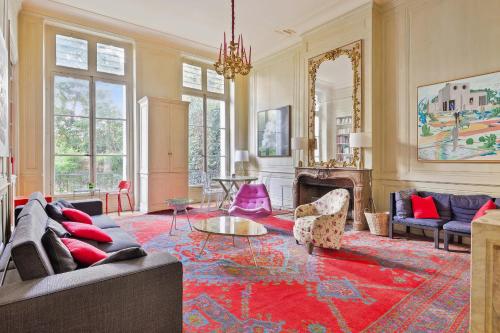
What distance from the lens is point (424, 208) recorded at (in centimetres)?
437

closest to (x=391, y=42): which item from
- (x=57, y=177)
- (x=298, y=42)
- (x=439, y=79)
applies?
(x=439, y=79)

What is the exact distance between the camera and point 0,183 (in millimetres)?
2801

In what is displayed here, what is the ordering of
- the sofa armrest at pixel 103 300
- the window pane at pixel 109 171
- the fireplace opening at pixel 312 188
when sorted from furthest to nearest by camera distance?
1. the window pane at pixel 109 171
2. the fireplace opening at pixel 312 188
3. the sofa armrest at pixel 103 300

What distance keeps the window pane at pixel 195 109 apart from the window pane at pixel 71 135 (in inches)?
98.4

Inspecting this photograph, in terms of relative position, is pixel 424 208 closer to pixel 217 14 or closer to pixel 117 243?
pixel 117 243

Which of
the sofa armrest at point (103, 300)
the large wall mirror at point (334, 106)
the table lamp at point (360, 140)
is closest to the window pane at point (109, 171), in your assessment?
the large wall mirror at point (334, 106)

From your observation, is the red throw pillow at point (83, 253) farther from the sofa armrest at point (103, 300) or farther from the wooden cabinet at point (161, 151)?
the wooden cabinet at point (161, 151)

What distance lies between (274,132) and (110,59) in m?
4.24

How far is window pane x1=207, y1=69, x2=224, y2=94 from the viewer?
8430 mm

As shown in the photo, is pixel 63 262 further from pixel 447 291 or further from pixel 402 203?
pixel 402 203

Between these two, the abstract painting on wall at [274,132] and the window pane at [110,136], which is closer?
the window pane at [110,136]

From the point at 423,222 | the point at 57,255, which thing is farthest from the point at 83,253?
the point at 423,222

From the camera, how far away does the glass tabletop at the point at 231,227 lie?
3469 mm

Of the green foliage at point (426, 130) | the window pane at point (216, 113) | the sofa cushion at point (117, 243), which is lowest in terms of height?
the sofa cushion at point (117, 243)
